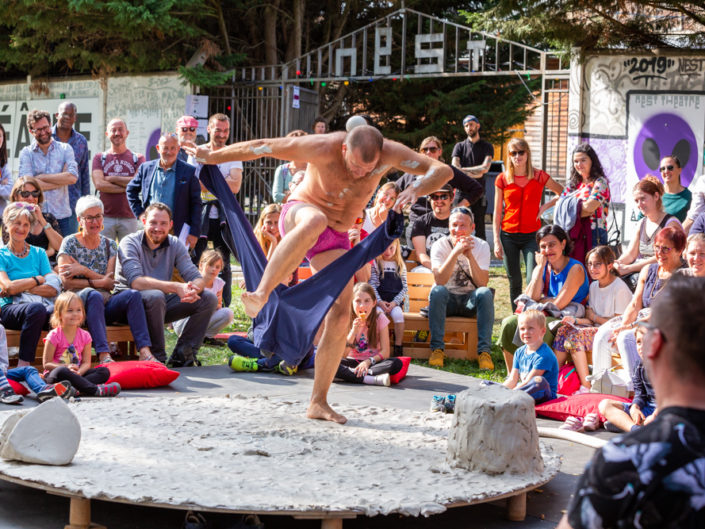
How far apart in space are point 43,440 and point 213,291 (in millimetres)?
4080

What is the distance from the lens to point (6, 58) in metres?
16.3

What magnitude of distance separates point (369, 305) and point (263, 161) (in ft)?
30.5

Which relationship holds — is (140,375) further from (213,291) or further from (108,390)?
(213,291)

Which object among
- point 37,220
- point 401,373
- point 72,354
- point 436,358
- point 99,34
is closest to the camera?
point 72,354

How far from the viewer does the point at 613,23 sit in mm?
11594

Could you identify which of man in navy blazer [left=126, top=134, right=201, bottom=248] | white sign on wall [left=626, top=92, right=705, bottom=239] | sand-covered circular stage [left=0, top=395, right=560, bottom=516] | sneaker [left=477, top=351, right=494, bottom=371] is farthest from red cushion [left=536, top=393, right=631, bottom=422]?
white sign on wall [left=626, top=92, right=705, bottom=239]

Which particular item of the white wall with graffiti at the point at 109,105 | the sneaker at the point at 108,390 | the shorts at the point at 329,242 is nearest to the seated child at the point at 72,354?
the sneaker at the point at 108,390

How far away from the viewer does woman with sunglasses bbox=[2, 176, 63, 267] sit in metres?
7.62

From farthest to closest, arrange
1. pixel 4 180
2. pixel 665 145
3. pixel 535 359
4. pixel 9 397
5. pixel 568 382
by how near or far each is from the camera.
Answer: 1. pixel 665 145
2. pixel 4 180
3. pixel 568 382
4. pixel 535 359
5. pixel 9 397

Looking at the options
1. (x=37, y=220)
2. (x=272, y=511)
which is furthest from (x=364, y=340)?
Result: (x=272, y=511)

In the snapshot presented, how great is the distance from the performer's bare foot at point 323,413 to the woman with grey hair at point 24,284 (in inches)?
94.2

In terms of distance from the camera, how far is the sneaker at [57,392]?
19.8 feet

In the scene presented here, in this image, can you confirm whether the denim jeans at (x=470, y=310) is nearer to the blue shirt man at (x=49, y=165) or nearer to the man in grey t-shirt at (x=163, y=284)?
the man in grey t-shirt at (x=163, y=284)

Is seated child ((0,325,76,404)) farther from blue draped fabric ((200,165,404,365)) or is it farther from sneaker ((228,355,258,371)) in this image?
sneaker ((228,355,258,371))
